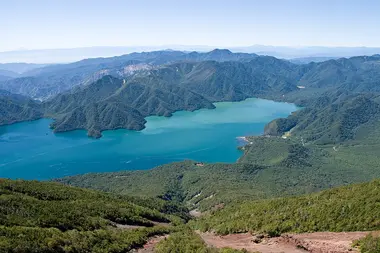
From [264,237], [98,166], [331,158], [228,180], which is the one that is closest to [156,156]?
[98,166]

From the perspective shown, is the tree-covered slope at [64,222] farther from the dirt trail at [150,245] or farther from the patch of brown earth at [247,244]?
the patch of brown earth at [247,244]

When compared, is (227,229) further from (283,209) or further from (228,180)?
(228,180)

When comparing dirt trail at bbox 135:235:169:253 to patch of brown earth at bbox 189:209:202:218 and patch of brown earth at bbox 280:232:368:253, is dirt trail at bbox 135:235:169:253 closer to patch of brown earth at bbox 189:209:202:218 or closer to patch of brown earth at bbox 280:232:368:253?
patch of brown earth at bbox 280:232:368:253

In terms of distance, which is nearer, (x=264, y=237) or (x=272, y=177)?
(x=264, y=237)

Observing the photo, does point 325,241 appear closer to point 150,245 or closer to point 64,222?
point 150,245

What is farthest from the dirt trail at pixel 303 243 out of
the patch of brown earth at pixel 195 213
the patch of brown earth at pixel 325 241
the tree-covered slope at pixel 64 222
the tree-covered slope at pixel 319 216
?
the patch of brown earth at pixel 195 213

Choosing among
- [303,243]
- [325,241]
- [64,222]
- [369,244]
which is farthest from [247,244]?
[64,222]
